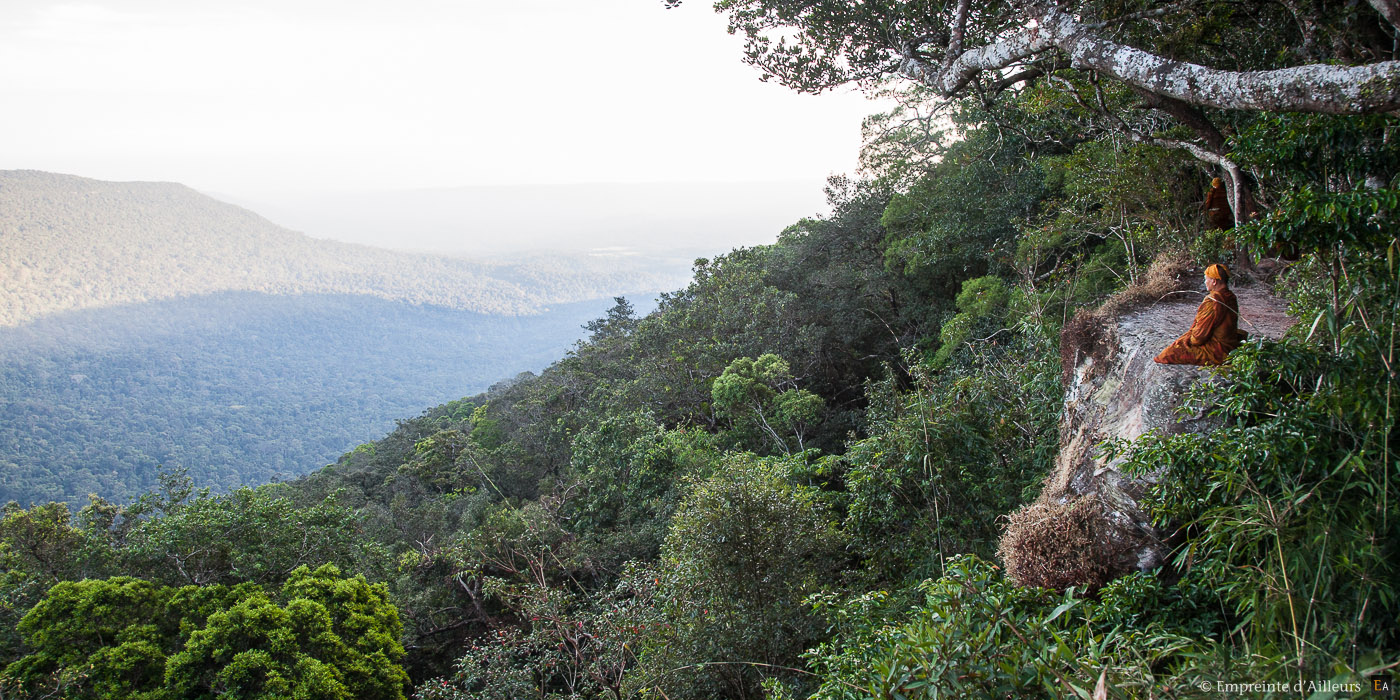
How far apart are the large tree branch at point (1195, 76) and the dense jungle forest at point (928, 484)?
2 cm

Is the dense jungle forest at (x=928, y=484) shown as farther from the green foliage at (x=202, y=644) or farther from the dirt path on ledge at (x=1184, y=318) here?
the dirt path on ledge at (x=1184, y=318)

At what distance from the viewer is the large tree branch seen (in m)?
3.49

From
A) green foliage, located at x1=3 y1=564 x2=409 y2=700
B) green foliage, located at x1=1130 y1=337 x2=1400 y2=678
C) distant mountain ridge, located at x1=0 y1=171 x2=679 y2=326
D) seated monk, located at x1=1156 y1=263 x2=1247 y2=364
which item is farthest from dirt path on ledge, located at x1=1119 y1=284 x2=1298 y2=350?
distant mountain ridge, located at x1=0 y1=171 x2=679 y2=326

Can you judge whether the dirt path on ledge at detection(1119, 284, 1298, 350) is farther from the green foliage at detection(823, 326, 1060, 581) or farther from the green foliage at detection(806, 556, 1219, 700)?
the green foliage at detection(806, 556, 1219, 700)

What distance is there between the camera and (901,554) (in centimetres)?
691

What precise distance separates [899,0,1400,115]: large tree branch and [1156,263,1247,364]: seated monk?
1351 millimetres

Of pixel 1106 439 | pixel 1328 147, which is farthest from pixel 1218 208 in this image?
pixel 1106 439

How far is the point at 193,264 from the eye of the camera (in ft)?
473

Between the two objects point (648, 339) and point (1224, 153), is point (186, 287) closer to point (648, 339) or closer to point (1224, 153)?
point (648, 339)

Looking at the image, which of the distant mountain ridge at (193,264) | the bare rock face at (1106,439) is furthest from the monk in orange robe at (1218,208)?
the distant mountain ridge at (193,264)

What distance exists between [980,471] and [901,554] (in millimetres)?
1197

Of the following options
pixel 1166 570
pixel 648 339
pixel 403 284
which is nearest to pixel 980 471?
pixel 1166 570

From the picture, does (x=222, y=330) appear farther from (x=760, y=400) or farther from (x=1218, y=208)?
(x=1218, y=208)

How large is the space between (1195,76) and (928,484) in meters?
4.01
